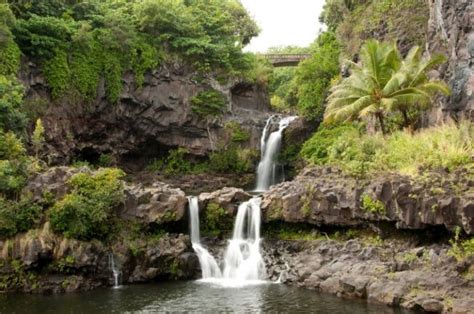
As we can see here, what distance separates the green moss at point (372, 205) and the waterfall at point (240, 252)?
5517mm

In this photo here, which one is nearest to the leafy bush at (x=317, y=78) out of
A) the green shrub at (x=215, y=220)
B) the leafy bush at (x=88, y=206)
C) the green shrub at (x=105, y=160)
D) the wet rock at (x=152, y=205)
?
the green shrub at (x=105, y=160)

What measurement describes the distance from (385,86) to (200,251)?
12.8 m

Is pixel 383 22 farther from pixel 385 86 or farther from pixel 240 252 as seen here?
pixel 240 252

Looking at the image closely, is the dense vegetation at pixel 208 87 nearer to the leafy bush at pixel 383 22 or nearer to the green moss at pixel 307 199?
the leafy bush at pixel 383 22

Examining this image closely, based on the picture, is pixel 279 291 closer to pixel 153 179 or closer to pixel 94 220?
pixel 94 220

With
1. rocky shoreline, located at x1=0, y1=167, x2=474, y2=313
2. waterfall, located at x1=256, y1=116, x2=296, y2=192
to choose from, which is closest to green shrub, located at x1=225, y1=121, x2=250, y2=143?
waterfall, located at x1=256, y1=116, x2=296, y2=192

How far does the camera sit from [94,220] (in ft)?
74.8

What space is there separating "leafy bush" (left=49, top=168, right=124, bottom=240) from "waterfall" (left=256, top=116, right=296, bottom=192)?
15.3m

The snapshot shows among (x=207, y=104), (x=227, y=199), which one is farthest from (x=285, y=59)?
(x=227, y=199)

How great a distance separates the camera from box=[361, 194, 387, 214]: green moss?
21.8 metres

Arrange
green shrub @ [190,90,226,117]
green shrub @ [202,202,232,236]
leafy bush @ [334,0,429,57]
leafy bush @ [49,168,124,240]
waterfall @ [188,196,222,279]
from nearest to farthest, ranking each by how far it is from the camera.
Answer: leafy bush @ [49,168,124,240]
waterfall @ [188,196,222,279]
green shrub @ [202,202,232,236]
leafy bush @ [334,0,429,57]
green shrub @ [190,90,226,117]

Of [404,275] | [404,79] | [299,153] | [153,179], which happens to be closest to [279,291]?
[404,275]

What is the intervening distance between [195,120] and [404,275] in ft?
79.6

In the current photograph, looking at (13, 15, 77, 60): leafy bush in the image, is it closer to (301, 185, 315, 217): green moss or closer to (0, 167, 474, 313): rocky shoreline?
Result: (0, 167, 474, 313): rocky shoreline
